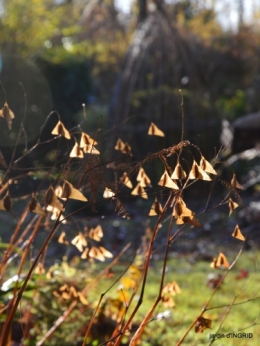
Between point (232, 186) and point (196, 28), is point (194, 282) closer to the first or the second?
point (232, 186)

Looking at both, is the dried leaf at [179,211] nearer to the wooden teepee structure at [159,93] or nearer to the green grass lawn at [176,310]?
the green grass lawn at [176,310]

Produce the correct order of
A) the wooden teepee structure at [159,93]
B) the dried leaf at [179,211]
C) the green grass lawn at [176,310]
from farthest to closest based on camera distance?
the wooden teepee structure at [159,93] < the green grass lawn at [176,310] < the dried leaf at [179,211]

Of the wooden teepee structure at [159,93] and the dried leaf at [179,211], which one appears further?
the wooden teepee structure at [159,93]

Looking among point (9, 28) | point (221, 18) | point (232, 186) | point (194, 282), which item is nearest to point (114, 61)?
point (221, 18)

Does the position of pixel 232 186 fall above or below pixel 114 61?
above

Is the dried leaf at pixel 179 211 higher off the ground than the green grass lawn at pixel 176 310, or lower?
higher

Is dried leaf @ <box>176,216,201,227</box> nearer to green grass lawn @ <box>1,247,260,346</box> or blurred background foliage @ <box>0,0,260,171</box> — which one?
green grass lawn @ <box>1,247,260,346</box>

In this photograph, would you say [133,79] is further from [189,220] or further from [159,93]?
[189,220]

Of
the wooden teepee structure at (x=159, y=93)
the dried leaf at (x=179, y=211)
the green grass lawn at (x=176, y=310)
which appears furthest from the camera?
the wooden teepee structure at (x=159, y=93)

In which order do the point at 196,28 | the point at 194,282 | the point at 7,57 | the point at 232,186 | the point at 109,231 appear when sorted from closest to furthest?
the point at 232,186 → the point at 194,282 → the point at 109,231 → the point at 7,57 → the point at 196,28

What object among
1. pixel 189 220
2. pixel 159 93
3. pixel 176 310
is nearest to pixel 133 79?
pixel 159 93

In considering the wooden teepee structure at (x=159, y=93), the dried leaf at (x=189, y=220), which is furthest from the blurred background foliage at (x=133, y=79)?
the dried leaf at (x=189, y=220)
